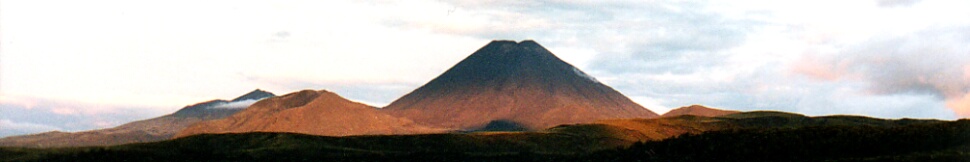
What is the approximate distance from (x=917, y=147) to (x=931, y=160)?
42.7 metres

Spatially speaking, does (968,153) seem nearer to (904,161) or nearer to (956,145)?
(904,161)

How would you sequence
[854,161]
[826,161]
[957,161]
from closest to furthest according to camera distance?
[957,161] < [854,161] < [826,161]

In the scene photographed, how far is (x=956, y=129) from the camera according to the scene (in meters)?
189

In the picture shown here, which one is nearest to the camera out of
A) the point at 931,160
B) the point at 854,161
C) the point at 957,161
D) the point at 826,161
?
the point at 957,161

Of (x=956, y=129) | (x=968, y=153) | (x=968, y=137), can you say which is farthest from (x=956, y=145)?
(x=968, y=153)

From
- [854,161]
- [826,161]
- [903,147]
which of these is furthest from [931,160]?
[903,147]

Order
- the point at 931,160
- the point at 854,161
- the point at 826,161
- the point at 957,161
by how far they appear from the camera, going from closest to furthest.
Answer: the point at 957,161 < the point at 931,160 < the point at 854,161 < the point at 826,161

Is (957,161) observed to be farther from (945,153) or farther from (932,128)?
(932,128)

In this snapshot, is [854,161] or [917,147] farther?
[917,147]

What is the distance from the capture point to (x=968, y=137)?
579 ft

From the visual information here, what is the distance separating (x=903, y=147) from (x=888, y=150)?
334 cm

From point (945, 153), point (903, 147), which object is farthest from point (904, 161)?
point (903, 147)

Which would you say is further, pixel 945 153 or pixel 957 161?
pixel 945 153

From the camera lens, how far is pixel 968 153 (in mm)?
150125
